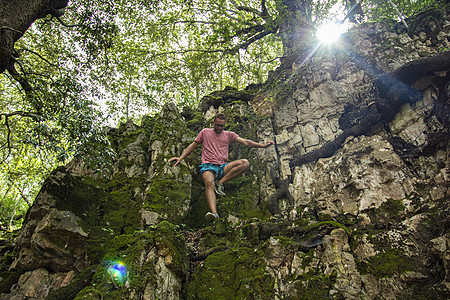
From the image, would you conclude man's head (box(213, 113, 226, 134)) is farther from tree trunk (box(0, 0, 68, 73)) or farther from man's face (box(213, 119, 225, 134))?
tree trunk (box(0, 0, 68, 73))

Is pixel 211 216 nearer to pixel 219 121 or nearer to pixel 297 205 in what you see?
pixel 297 205

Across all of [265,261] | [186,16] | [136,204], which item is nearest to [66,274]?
[136,204]

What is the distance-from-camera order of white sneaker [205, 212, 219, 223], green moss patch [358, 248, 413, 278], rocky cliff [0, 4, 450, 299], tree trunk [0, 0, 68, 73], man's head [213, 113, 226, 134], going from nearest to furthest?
green moss patch [358, 248, 413, 278], rocky cliff [0, 4, 450, 299], tree trunk [0, 0, 68, 73], white sneaker [205, 212, 219, 223], man's head [213, 113, 226, 134]

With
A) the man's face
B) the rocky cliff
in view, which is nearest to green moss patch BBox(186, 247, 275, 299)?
the rocky cliff

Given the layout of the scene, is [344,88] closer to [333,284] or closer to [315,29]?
[315,29]

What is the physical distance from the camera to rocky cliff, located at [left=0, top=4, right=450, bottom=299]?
3.61m

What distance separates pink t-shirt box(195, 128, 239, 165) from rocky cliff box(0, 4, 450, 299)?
0.98 meters

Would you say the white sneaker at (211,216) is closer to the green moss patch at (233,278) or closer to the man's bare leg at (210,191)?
the man's bare leg at (210,191)

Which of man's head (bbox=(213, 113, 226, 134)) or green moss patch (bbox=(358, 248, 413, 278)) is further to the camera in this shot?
man's head (bbox=(213, 113, 226, 134))

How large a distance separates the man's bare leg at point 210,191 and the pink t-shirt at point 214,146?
377 millimetres

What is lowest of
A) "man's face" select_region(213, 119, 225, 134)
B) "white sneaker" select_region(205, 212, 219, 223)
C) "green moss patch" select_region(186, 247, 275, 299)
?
"green moss patch" select_region(186, 247, 275, 299)

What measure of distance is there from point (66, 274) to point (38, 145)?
9.65 ft

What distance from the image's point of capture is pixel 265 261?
4.04m

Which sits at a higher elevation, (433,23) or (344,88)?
(433,23)
